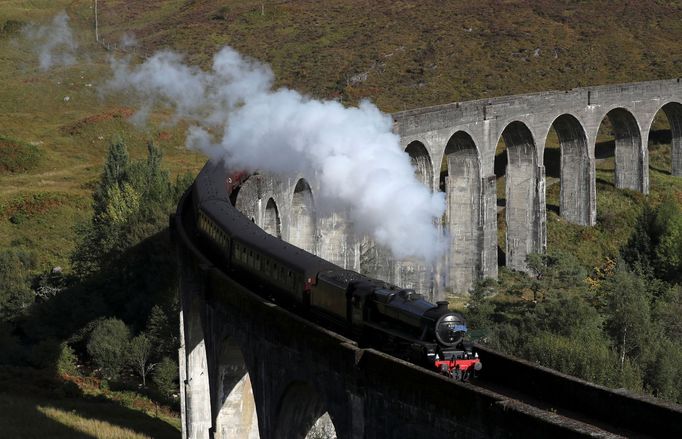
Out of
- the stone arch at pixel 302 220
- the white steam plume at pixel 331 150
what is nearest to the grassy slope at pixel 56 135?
the white steam plume at pixel 331 150

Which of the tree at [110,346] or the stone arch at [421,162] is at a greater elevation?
the stone arch at [421,162]

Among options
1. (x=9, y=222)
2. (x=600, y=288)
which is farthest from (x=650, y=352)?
(x=9, y=222)

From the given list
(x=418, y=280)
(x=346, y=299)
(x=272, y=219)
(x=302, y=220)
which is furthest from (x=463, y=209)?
(x=346, y=299)

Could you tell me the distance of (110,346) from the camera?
5466cm

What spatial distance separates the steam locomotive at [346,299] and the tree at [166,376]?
16318 millimetres

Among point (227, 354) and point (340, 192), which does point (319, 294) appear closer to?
point (227, 354)

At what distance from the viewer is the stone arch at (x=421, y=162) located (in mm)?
62125

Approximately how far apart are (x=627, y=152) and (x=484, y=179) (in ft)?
67.1

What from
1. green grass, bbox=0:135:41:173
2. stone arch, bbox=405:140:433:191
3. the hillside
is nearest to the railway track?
stone arch, bbox=405:140:433:191

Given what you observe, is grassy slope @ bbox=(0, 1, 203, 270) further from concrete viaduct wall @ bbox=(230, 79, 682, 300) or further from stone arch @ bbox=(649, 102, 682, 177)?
stone arch @ bbox=(649, 102, 682, 177)

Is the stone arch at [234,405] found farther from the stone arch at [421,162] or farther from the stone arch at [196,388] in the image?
the stone arch at [421,162]

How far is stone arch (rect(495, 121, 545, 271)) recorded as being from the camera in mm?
71438

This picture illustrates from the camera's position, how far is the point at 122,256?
61781 mm

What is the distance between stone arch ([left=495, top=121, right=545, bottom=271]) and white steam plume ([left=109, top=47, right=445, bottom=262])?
18.3 m
